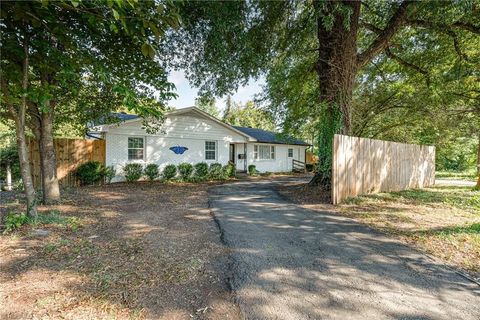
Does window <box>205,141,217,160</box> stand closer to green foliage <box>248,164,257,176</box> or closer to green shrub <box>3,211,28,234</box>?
green foliage <box>248,164,257,176</box>

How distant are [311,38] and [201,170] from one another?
28.6 ft

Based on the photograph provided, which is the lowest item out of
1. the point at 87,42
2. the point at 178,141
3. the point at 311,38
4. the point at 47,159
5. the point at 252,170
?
the point at 252,170

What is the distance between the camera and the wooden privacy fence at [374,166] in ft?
23.7

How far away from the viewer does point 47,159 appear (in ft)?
22.2

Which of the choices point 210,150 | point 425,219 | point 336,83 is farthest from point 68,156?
point 425,219

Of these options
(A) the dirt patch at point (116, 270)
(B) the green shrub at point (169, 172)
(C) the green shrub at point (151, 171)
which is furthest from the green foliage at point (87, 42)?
(B) the green shrub at point (169, 172)

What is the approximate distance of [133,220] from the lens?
562cm

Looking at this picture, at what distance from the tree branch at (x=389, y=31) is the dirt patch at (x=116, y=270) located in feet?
26.3

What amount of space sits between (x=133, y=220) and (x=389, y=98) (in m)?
16.4

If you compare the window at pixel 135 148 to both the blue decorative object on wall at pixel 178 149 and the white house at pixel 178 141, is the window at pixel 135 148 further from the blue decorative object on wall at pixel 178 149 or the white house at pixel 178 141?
the blue decorative object on wall at pixel 178 149

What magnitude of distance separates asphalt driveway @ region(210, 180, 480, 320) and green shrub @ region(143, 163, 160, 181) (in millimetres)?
8875

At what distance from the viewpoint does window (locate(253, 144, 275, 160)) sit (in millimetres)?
19694

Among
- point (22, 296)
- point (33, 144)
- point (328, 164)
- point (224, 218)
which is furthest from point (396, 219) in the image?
point (33, 144)

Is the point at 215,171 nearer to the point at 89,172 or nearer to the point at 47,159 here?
the point at 89,172
